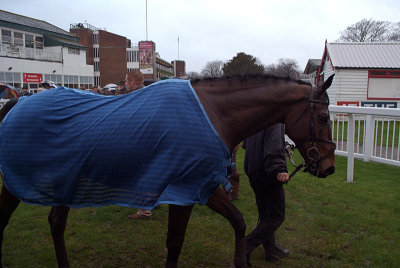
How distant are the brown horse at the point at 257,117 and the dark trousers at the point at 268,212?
54 cm

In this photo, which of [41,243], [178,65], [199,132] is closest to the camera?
[199,132]

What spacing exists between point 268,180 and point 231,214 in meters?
0.75

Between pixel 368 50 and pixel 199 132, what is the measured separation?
64.5 ft

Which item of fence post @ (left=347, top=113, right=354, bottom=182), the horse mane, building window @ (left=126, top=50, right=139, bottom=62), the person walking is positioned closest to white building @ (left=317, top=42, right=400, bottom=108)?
fence post @ (left=347, top=113, right=354, bottom=182)

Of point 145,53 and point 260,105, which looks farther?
point 145,53

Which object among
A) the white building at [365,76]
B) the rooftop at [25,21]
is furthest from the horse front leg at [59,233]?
the rooftop at [25,21]

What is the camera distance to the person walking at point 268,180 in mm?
2926

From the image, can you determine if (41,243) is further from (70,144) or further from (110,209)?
(70,144)

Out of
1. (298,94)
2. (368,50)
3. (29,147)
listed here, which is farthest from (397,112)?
(368,50)

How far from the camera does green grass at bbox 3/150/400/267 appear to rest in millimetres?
3338

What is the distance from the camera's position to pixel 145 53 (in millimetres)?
46688

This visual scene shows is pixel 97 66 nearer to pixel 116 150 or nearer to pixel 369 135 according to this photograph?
pixel 369 135

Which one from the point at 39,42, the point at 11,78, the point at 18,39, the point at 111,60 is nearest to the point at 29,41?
the point at 39,42

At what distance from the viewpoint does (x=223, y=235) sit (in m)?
3.89
